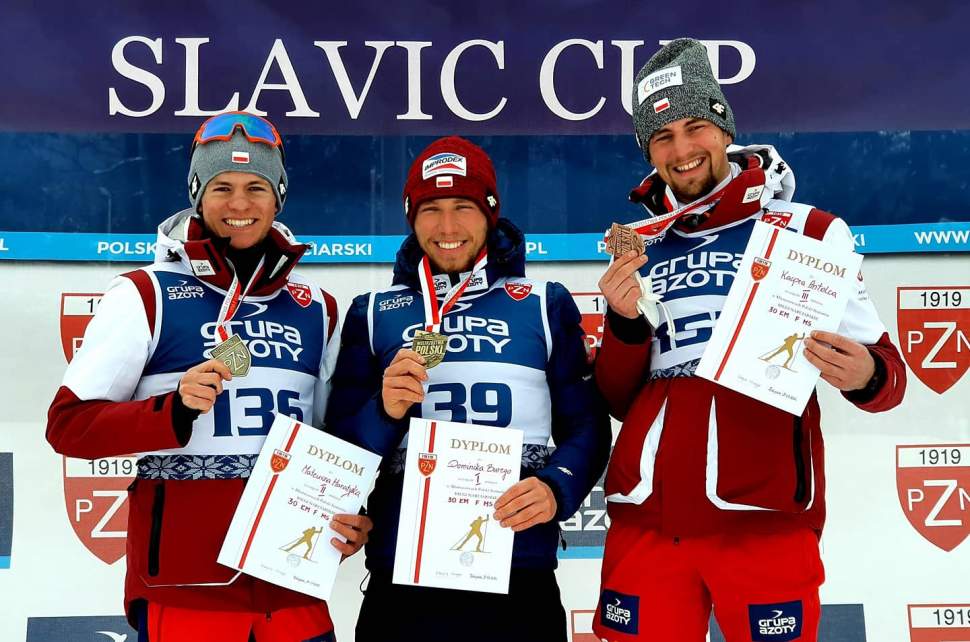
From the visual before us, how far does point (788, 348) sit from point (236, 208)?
1278mm

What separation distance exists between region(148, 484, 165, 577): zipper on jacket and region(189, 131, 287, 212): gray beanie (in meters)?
0.70

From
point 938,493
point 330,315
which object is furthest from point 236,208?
point 938,493

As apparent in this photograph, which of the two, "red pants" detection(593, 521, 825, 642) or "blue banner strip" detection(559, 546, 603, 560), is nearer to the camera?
"red pants" detection(593, 521, 825, 642)

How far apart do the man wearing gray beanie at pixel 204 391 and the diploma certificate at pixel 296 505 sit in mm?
41

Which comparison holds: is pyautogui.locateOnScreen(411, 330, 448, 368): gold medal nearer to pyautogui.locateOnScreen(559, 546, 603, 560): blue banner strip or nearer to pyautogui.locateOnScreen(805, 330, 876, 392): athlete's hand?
pyautogui.locateOnScreen(805, 330, 876, 392): athlete's hand

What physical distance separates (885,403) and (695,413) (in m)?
0.40

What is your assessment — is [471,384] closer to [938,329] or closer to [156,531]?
[156,531]

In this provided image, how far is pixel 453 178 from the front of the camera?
88.4 inches

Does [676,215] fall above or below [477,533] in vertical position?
above

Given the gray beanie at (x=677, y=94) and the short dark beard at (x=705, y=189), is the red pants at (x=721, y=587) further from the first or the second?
the gray beanie at (x=677, y=94)

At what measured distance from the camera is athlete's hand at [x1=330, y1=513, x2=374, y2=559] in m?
2.12

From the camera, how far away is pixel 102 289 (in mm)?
3336

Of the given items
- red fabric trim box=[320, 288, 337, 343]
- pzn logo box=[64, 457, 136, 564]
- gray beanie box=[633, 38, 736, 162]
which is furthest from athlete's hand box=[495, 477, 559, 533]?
pzn logo box=[64, 457, 136, 564]

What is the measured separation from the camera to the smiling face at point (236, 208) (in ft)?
7.47
